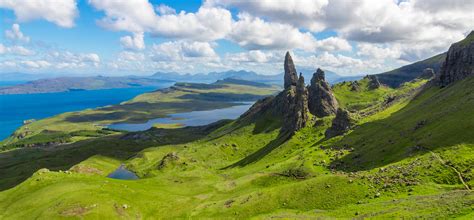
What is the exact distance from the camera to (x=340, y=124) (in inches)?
5969

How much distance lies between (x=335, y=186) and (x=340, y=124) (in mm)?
71210

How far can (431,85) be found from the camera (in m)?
180

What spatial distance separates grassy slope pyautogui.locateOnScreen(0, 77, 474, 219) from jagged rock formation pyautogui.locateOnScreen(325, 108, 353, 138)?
28.2 ft

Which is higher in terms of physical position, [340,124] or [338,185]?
[340,124]

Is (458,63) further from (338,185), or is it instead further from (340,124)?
(338,185)

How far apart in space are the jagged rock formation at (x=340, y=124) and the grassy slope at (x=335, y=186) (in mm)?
8604

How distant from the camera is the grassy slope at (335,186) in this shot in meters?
72.8

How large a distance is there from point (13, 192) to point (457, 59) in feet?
631

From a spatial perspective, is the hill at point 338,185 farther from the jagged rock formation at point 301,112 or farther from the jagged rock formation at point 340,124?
the jagged rock formation at point 301,112

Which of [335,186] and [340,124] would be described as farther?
[340,124]

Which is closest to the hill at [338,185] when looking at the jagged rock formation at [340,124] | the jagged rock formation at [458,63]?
the jagged rock formation at [340,124]

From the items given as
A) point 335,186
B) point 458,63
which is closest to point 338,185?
point 335,186

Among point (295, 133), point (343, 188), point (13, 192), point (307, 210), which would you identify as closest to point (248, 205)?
point (307, 210)

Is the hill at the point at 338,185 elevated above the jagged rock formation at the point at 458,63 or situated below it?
below
